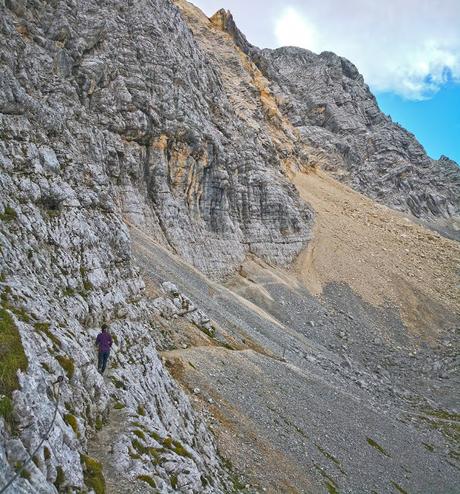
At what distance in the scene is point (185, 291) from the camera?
41.8 meters

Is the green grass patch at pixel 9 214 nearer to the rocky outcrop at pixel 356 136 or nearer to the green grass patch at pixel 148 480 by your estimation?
the green grass patch at pixel 148 480

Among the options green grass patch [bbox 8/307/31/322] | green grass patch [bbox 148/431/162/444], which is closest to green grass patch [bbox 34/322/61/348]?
green grass patch [bbox 8/307/31/322]

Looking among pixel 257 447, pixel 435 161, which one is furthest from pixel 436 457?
pixel 435 161

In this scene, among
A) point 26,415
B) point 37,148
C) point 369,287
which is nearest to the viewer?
point 26,415

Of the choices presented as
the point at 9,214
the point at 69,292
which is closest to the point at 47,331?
the point at 69,292

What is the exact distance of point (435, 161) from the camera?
19825 centimetres

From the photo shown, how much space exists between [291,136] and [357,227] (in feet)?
143

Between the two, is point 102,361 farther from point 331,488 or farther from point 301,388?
point 301,388

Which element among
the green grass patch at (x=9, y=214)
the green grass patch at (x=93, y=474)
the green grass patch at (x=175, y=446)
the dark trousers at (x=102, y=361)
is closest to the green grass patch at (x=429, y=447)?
the green grass patch at (x=175, y=446)

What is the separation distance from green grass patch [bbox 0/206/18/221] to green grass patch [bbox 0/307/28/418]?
7.01 m

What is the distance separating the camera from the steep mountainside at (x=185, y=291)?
1445cm

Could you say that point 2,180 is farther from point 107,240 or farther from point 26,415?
point 26,415

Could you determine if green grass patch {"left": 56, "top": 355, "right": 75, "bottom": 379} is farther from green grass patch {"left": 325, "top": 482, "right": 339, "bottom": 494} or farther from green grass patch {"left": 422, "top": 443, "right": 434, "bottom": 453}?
green grass patch {"left": 422, "top": 443, "right": 434, "bottom": 453}

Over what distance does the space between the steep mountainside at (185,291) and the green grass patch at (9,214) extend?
140 mm
